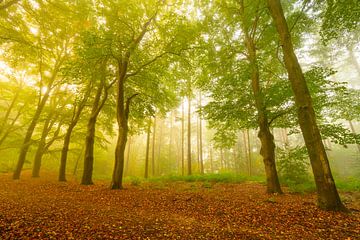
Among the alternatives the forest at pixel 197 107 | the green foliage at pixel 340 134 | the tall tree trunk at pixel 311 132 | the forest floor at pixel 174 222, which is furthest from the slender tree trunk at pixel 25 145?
the green foliage at pixel 340 134

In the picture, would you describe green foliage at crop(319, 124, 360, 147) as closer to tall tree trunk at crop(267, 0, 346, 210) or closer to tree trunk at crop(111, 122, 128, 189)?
tall tree trunk at crop(267, 0, 346, 210)

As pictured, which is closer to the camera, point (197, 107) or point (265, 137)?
point (265, 137)

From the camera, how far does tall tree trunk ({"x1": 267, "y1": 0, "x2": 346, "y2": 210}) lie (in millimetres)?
6055

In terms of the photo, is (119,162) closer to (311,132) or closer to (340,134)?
(311,132)

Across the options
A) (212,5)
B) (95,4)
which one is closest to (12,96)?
(95,4)

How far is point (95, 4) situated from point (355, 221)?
14.0 meters

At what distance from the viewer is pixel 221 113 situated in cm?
1064

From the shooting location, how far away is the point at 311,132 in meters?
6.41

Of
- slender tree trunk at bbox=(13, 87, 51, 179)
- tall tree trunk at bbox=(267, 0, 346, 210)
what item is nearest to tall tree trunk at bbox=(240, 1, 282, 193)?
tall tree trunk at bbox=(267, 0, 346, 210)

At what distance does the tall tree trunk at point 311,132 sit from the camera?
6.05m

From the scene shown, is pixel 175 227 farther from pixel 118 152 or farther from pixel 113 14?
pixel 113 14

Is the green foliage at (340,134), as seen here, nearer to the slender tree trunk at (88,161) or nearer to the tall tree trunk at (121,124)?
the tall tree trunk at (121,124)

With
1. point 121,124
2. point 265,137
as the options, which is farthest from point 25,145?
point 265,137

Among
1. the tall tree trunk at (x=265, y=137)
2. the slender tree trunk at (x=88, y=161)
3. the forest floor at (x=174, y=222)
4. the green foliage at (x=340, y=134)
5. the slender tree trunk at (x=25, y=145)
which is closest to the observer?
the forest floor at (x=174, y=222)
